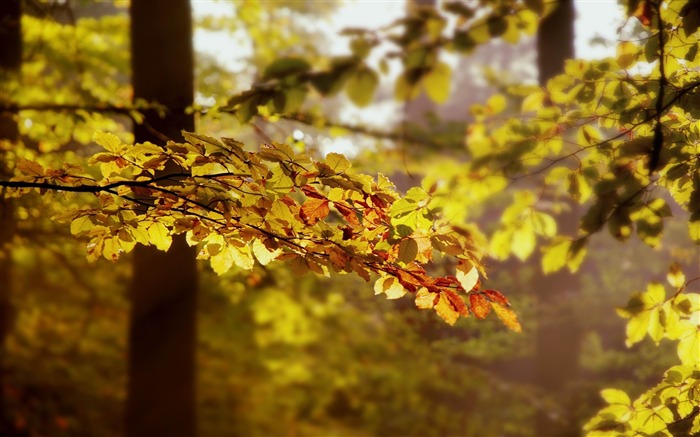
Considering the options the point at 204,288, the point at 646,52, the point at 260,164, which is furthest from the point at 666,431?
the point at 204,288

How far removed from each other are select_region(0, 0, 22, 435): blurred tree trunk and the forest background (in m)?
0.03

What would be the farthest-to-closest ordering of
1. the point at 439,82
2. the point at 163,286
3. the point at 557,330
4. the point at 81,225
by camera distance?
the point at 557,330, the point at 163,286, the point at 81,225, the point at 439,82

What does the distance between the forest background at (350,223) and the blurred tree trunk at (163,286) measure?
0.02 meters

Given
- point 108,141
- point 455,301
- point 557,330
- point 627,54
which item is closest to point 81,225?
point 108,141

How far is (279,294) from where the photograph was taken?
16.8 ft

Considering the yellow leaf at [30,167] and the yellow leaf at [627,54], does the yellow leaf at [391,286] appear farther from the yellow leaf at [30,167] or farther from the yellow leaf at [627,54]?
the yellow leaf at [30,167]

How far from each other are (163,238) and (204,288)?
307 cm

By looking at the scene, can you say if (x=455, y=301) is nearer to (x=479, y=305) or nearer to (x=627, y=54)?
(x=479, y=305)

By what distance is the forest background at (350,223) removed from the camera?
69.0 inches

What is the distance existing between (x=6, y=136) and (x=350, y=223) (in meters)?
2.78

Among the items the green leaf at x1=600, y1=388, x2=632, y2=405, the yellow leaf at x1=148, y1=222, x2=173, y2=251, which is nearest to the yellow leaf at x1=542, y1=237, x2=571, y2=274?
the green leaf at x1=600, y1=388, x2=632, y2=405

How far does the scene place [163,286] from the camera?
12.2 feet

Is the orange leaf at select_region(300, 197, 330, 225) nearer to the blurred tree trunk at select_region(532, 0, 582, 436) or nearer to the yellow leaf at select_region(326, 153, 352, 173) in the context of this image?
the yellow leaf at select_region(326, 153, 352, 173)

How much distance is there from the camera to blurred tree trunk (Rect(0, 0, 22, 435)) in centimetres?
329
